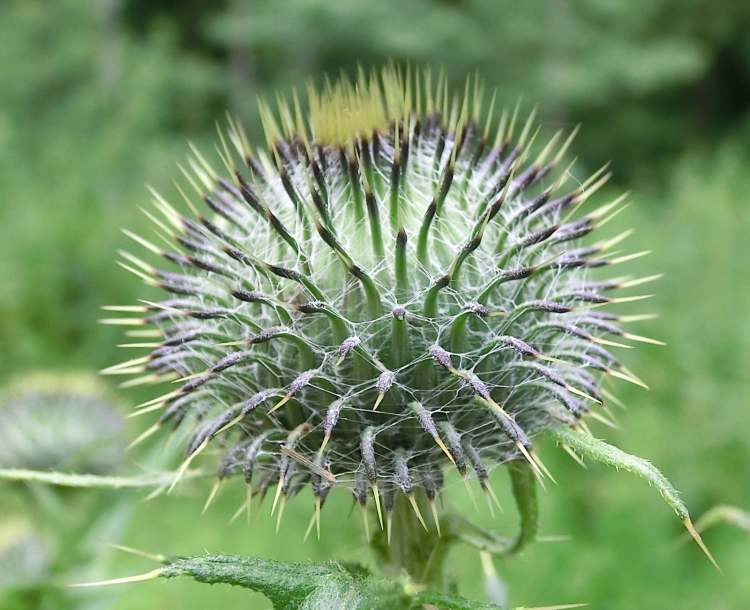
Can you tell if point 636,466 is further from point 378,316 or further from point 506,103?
point 506,103

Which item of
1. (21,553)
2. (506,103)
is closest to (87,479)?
(21,553)

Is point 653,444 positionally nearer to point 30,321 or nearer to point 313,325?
point 313,325

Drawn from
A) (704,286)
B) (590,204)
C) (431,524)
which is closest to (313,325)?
(431,524)

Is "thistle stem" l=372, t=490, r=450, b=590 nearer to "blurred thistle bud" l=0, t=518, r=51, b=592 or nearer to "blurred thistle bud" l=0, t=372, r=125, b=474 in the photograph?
"blurred thistle bud" l=0, t=518, r=51, b=592

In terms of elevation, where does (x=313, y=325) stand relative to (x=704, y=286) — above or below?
below

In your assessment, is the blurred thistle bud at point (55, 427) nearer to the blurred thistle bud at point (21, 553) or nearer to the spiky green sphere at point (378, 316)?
the blurred thistle bud at point (21, 553)

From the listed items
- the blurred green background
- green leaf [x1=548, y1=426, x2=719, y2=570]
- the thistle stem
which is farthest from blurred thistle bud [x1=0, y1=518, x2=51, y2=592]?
green leaf [x1=548, y1=426, x2=719, y2=570]

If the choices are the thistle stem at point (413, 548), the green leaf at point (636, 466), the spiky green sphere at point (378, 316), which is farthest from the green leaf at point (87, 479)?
the green leaf at point (636, 466)
